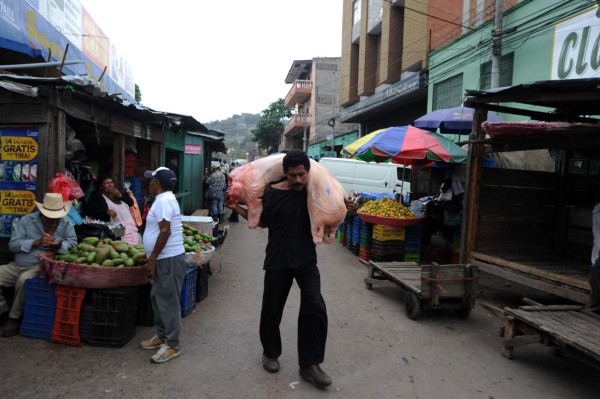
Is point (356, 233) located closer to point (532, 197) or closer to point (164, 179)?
point (532, 197)

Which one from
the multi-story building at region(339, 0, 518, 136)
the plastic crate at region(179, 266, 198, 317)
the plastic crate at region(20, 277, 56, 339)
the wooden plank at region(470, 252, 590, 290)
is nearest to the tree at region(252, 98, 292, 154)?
the multi-story building at region(339, 0, 518, 136)

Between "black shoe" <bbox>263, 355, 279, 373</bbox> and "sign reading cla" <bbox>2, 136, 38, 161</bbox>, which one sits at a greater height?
"sign reading cla" <bbox>2, 136, 38, 161</bbox>

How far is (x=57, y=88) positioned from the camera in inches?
187

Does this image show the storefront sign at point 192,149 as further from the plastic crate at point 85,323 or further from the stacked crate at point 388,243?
the plastic crate at point 85,323

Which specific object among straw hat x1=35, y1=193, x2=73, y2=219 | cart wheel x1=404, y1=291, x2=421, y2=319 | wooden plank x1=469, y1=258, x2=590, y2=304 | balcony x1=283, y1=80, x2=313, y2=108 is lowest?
cart wheel x1=404, y1=291, x2=421, y2=319

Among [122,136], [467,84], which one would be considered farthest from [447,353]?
[467,84]

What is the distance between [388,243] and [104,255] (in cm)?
558

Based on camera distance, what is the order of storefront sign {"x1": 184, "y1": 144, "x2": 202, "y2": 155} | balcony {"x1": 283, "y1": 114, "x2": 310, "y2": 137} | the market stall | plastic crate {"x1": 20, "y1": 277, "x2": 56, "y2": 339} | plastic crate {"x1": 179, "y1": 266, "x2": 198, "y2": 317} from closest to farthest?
1. plastic crate {"x1": 20, "y1": 277, "x2": 56, "y2": 339}
2. plastic crate {"x1": 179, "y1": 266, "x2": 198, "y2": 317}
3. the market stall
4. storefront sign {"x1": 184, "y1": 144, "x2": 202, "y2": 155}
5. balcony {"x1": 283, "y1": 114, "x2": 310, "y2": 137}

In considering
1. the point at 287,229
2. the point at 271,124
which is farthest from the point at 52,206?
the point at 271,124

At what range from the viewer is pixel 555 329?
3.87m

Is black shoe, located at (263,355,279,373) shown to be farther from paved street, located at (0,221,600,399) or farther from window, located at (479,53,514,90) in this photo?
window, located at (479,53,514,90)

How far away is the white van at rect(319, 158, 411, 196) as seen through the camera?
15828 millimetres

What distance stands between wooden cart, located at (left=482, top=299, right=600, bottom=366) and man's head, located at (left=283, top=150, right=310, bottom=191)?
2666 mm

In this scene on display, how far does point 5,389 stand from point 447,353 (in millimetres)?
4040
